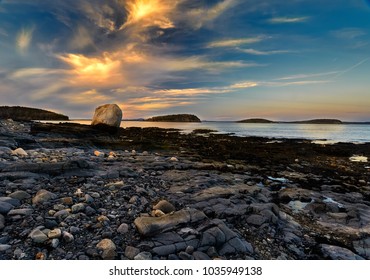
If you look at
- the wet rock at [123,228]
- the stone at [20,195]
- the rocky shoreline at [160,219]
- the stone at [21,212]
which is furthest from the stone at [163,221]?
the stone at [20,195]

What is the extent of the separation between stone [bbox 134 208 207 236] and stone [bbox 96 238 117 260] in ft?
1.90

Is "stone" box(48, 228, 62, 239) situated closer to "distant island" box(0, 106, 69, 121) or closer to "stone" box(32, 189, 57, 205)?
"stone" box(32, 189, 57, 205)

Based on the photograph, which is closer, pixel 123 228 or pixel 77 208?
pixel 123 228

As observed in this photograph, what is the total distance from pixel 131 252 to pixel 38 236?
1.48 m

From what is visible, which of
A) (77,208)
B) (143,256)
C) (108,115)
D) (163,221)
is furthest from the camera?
(108,115)

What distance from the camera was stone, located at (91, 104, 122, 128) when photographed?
39.1 metres

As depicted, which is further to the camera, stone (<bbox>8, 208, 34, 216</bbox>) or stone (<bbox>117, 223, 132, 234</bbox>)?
stone (<bbox>8, 208, 34, 216</bbox>)

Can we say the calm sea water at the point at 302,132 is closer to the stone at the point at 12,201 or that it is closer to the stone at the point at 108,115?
the stone at the point at 108,115

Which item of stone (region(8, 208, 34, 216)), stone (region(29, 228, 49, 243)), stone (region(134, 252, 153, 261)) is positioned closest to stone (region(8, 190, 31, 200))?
stone (region(8, 208, 34, 216))

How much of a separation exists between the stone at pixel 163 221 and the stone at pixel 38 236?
1.46 metres

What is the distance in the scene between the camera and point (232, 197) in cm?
698

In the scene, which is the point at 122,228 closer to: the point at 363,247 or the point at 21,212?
the point at 21,212

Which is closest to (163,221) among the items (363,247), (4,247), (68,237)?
(68,237)

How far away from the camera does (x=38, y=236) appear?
3.84 meters
